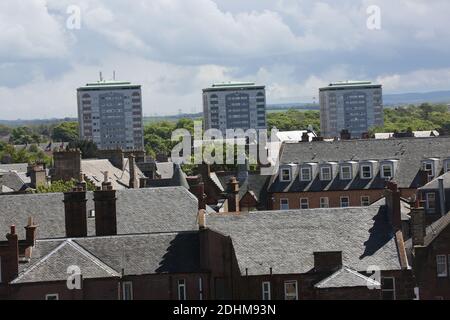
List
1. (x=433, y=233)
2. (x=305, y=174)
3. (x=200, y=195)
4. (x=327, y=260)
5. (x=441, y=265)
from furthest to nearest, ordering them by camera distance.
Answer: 1. (x=305, y=174)
2. (x=200, y=195)
3. (x=433, y=233)
4. (x=441, y=265)
5. (x=327, y=260)

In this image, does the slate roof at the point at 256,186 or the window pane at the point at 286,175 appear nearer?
the slate roof at the point at 256,186

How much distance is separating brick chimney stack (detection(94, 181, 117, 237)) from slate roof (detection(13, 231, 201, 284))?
2.96 meters

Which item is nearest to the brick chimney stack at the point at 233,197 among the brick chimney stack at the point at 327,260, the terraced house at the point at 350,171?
the terraced house at the point at 350,171

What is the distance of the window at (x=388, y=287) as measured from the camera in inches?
1944

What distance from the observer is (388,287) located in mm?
49812

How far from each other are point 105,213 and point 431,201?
25028 millimetres

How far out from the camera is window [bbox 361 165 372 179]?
10025 centimetres

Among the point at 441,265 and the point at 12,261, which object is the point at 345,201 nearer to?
the point at 441,265

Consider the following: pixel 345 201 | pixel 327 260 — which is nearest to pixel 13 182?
pixel 345 201

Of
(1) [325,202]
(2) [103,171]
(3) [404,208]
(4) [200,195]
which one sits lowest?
(1) [325,202]

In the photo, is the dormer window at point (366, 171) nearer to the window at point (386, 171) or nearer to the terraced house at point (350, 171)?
the terraced house at point (350, 171)

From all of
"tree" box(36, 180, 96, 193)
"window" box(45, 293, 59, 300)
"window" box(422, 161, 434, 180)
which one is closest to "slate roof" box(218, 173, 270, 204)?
"tree" box(36, 180, 96, 193)
